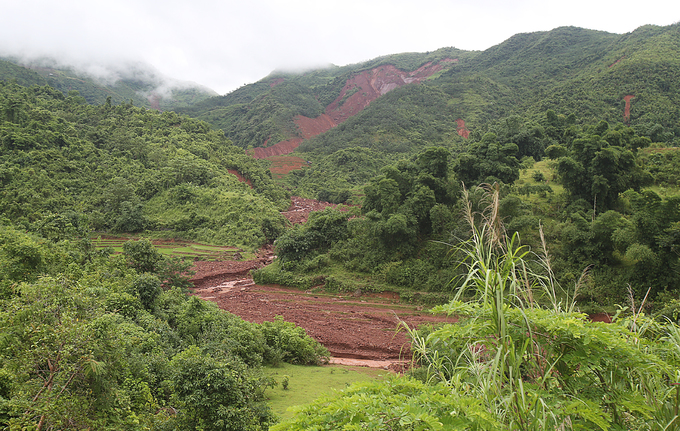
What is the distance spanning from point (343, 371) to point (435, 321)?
21.8 ft

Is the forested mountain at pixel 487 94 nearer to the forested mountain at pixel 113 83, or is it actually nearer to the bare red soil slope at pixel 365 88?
the bare red soil slope at pixel 365 88

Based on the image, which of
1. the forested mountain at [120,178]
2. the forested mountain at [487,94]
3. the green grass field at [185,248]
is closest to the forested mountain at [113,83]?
the forested mountain at [487,94]

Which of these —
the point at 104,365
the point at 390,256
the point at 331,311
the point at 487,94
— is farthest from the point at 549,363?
the point at 487,94

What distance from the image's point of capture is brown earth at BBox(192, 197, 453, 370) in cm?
1574

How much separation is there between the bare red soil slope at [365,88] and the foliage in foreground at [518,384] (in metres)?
94.8

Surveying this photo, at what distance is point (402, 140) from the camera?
6662 cm

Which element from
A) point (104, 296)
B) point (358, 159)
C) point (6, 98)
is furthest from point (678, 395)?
point (358, 159)

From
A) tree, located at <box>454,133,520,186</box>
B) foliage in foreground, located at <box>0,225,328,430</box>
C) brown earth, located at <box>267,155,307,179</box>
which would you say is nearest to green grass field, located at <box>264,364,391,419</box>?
foliage in foreground, located at <box>0,225,328,430</box>

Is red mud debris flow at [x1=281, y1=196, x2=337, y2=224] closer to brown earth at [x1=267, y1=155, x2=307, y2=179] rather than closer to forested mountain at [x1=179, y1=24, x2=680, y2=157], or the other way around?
brown earth at [x1=267, y1=155, x2=307, y2=179]

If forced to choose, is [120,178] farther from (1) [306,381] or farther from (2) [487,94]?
→ (2) [487,94]

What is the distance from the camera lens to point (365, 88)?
11162 centimetres

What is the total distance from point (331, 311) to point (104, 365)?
1505 centimetres

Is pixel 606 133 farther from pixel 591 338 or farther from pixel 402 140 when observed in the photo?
pixel 402 140

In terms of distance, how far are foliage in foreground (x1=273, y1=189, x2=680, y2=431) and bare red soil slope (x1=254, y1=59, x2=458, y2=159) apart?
311 feet
